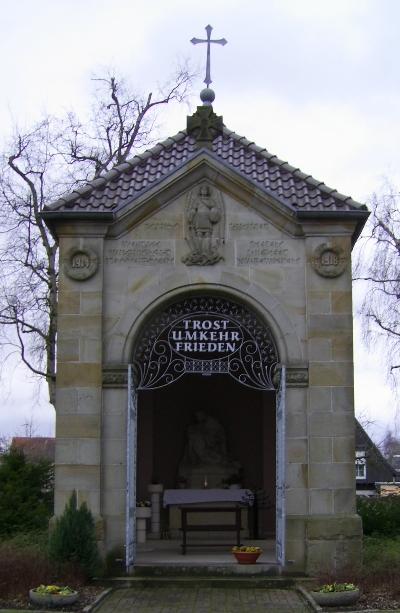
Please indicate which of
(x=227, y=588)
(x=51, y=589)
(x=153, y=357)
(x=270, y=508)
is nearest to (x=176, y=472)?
(x=270, y=508)

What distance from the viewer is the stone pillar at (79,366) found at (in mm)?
13492

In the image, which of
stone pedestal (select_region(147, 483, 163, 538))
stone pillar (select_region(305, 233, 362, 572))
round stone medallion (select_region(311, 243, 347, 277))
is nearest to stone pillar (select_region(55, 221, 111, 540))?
stone pillar (select_region(305, 233, 362, 572))

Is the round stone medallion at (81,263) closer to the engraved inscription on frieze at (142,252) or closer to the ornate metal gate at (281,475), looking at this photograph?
the engraved inscription on frieze at (142,252)

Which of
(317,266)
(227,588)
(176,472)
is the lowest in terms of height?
(227,588)

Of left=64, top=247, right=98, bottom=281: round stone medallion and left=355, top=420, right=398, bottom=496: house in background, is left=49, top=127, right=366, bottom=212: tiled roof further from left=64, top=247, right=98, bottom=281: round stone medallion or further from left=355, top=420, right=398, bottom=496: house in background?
left=355, top=420, right=398, bottom=496: house in background

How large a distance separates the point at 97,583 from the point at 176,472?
5.75 m

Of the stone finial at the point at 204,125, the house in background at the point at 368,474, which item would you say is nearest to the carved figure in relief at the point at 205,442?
the stone finial at the point at 204,125

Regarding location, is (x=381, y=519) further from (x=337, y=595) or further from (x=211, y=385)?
(x=337, y=595)

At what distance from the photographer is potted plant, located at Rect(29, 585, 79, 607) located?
1102 cm

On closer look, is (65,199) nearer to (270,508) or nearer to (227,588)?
(227,588)

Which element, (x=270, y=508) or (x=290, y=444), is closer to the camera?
(x=290, y=444)

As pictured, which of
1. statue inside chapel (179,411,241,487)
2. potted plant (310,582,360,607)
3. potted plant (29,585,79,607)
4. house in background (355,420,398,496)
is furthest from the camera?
house in background (355,420,398,496)

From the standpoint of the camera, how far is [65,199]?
560 inches

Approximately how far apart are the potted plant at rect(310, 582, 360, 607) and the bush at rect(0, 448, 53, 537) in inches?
307
